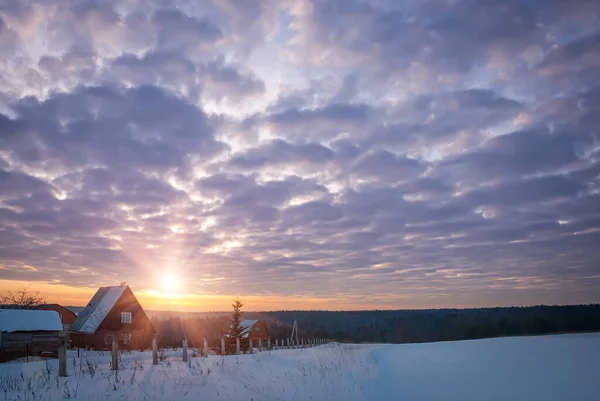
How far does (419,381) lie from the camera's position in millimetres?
16969

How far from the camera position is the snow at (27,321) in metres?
42.2

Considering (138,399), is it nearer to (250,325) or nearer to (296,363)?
(296,363)

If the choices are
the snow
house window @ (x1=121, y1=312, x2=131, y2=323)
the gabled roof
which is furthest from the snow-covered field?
house window @ (x1=121, y1=312, x2=131, y2=323)

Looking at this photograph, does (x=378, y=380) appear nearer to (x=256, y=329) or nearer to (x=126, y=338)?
Result: (x=126, y=338)

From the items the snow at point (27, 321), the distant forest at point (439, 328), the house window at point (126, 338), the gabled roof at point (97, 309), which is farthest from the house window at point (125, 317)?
the snow at point (27, 321)

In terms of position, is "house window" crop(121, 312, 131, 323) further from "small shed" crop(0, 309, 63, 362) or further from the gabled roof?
"small shed" crop(0, 309, 63, 362)

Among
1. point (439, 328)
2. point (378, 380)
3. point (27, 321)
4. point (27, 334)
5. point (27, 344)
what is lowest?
point (439, 328)

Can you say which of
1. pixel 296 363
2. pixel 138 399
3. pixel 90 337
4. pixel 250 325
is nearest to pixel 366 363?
pixel 296 363

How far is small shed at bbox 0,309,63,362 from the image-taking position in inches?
1597

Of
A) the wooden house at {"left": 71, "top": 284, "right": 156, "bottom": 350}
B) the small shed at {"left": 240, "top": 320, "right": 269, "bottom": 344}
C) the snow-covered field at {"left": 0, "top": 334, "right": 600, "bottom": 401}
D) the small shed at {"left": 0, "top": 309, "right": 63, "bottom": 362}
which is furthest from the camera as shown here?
the small shed at {"left": 240, "top": 320, "right": 269, "bottom": 344}

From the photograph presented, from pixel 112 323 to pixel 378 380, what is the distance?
1878 inches

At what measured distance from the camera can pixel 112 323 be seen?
5716 centimetres

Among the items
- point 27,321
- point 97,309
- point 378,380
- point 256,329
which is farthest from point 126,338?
point 378,380

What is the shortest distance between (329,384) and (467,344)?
32.8 ft
